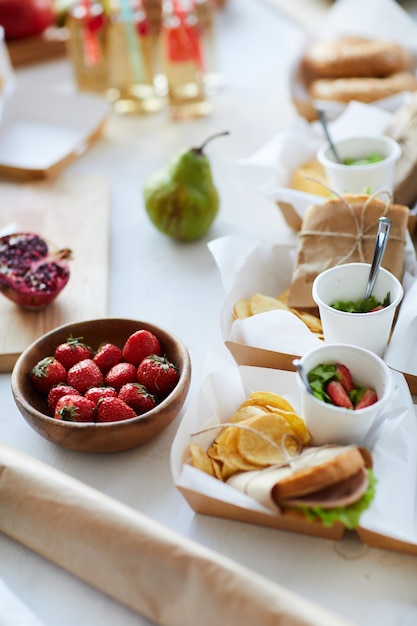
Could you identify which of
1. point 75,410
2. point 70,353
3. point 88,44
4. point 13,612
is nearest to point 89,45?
point 88,44

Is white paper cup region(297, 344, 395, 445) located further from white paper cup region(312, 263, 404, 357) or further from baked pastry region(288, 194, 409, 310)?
baked pastry region(288, 194, 409, 310)

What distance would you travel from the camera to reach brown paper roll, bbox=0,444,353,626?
2.17ft

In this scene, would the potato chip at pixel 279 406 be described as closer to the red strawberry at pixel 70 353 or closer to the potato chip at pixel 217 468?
the potato chip at pixel 217 468

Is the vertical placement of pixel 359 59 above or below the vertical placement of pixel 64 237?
above

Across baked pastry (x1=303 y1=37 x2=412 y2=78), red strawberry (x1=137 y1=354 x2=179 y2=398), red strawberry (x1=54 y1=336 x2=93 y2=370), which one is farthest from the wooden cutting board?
baked pastry (x1=303 y1=37 x2=412 y2=78)

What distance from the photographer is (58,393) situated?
887 millimetres

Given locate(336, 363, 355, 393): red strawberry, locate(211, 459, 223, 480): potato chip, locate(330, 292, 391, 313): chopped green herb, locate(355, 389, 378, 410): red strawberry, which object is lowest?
locate(211, 459, 223, 480): potato chip

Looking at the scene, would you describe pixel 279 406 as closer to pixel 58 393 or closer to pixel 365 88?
pixel 58 393

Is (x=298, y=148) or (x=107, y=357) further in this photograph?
(x=298, y=148)

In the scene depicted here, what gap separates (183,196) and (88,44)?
664 millimetres

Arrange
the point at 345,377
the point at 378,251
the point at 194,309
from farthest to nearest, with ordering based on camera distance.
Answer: the point at 194,309
the point at 378,251
the point at 345,377

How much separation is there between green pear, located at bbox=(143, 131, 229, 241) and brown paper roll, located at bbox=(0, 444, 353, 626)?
587mm

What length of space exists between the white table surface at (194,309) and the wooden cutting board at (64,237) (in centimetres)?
3

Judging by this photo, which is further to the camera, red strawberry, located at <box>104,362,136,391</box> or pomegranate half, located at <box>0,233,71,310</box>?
pomegranate half, located at <box>0,233,71,310</box>
